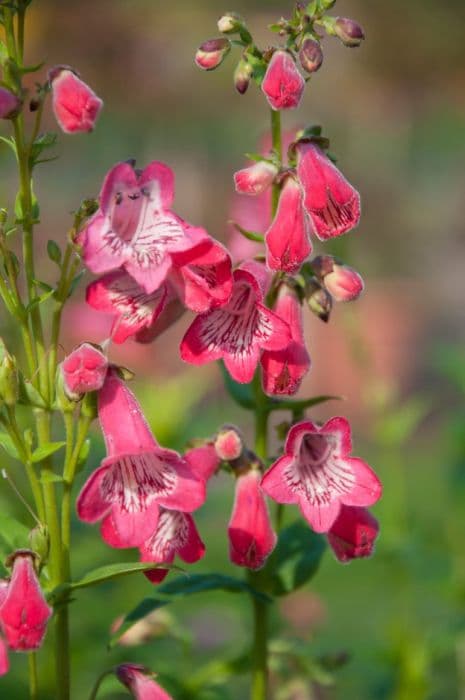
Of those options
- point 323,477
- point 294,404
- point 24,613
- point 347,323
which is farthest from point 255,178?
point 347,323

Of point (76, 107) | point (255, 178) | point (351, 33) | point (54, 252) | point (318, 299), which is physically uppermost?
point (351, 33)

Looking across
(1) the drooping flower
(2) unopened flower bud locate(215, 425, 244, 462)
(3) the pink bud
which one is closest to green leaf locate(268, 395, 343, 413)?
(2) unopened flower bud locate(215, 425, 244, 462)

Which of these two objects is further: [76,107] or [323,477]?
[323,477]

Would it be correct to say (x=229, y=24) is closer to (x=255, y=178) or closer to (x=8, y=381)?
(x=255, y=178)

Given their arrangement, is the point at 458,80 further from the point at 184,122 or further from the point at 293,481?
the point at 293,481

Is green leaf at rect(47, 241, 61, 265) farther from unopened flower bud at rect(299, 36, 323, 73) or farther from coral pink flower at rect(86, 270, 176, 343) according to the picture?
unopened flower bud at rect(299, 36, 323, 73)

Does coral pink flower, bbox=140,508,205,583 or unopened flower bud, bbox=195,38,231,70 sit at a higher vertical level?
unopened flower bud, bbox=195,38,231,70
